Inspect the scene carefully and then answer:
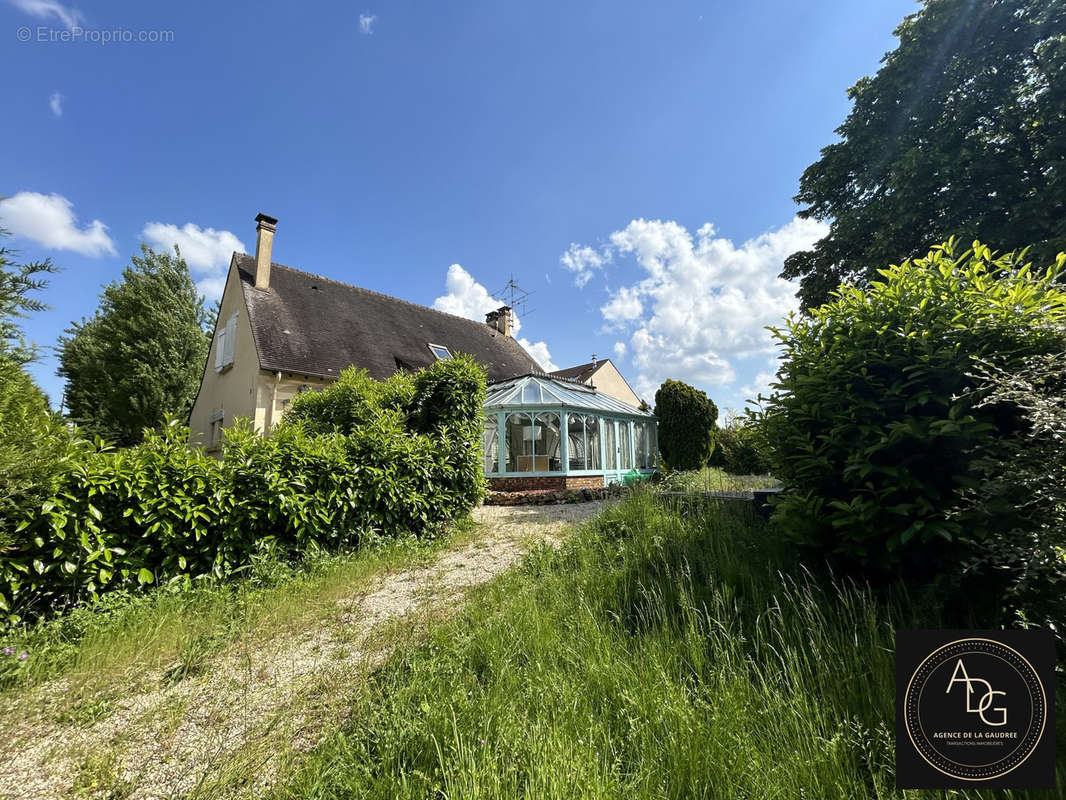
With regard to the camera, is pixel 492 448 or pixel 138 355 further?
pixel 138 355

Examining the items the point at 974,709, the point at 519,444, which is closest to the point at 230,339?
the point at 519,444

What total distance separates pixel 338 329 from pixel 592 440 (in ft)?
33.0

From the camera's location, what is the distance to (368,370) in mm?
11484

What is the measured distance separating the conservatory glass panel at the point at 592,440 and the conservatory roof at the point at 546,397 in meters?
0.47

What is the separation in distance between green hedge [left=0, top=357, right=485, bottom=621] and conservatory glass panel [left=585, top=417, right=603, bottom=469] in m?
5.43

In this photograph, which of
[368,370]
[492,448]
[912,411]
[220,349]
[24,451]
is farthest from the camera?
[220,349]

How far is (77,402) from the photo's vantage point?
1518 centimetres

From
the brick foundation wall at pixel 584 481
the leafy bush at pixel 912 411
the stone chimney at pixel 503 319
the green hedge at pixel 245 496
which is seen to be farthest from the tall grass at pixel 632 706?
the stone chimney at pixel 503 319

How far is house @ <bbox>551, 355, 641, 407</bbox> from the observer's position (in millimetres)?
24172

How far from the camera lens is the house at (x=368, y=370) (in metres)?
10.8

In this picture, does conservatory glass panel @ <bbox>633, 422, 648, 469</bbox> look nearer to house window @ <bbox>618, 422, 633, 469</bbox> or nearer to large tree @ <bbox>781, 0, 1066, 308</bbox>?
house window @ <bbox>618, 422, 633, 469</bbox>

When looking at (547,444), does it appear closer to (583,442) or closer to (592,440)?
(583,442)

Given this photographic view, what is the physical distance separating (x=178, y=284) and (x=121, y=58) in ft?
46.1

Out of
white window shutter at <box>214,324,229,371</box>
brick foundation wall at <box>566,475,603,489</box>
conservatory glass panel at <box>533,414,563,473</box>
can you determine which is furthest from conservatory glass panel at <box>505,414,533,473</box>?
white window shutter at <box>214,324,229,371</box>
